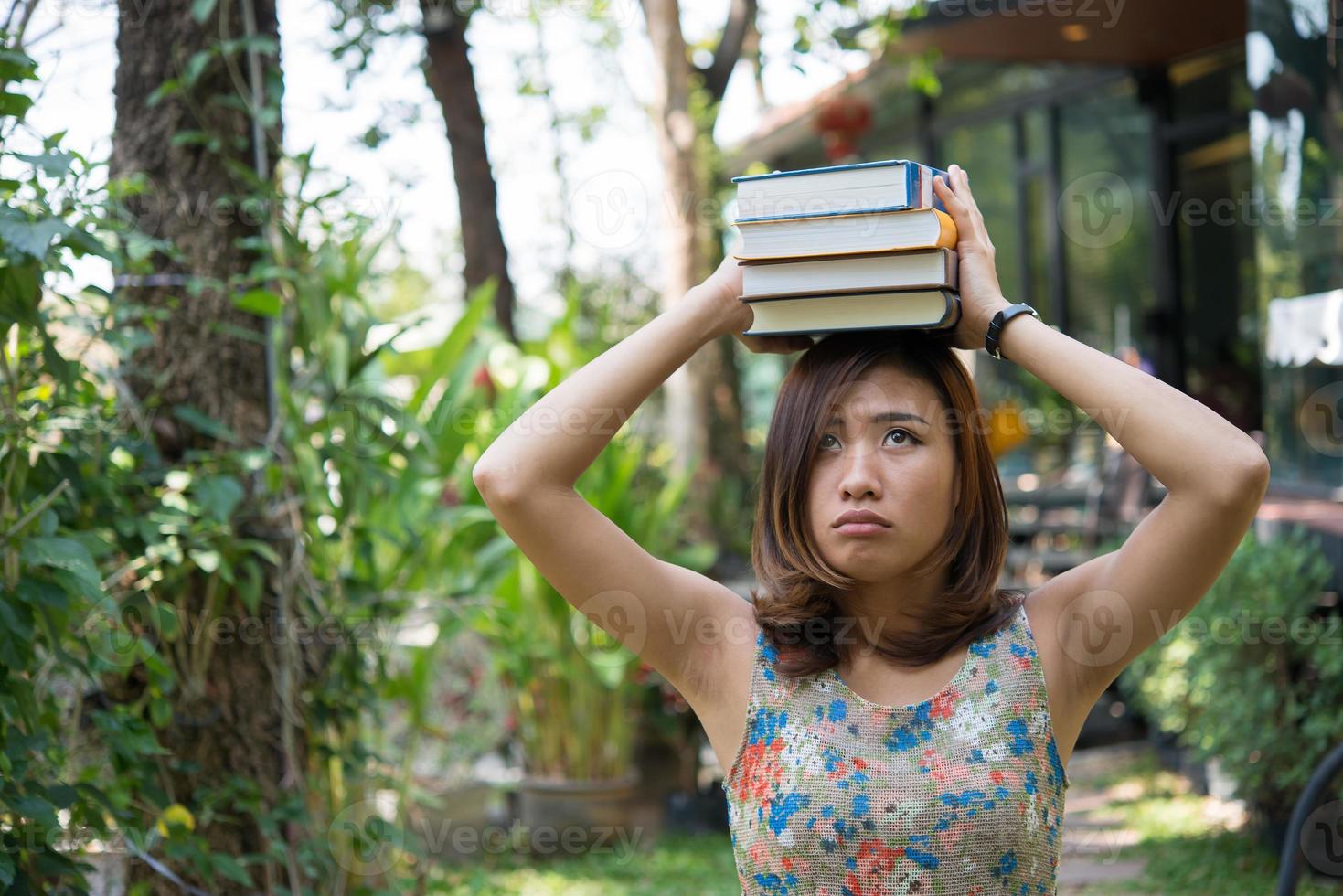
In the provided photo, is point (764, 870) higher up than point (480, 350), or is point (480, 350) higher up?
point (480, 350)

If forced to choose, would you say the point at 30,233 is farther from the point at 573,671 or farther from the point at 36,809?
the point at 573,671

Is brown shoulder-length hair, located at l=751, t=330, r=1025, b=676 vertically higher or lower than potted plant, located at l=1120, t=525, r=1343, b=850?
higher

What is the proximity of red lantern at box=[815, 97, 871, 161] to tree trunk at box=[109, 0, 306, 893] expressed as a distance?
7339 mm

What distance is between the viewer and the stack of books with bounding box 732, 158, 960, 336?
150cm

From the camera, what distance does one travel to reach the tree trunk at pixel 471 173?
699cm

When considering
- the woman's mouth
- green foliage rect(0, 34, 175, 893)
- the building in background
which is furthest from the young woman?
the building in background

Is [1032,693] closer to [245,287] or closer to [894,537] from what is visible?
[894,537]

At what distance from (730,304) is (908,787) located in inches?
24.7

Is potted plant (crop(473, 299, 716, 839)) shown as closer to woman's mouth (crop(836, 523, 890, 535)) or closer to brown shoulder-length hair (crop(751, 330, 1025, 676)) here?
brown shoulder-length hair (crop(751, 330, 1025, 676))

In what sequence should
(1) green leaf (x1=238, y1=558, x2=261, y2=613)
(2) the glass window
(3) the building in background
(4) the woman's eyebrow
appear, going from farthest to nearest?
1. (2) the glass window
2. (3) the building in background
3. (1) green leaf (x1=238, y1=558, x2=261, y2=613)
4. (4) the woman's eyebrow

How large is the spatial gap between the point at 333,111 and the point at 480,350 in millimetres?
1635

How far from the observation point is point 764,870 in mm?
1485

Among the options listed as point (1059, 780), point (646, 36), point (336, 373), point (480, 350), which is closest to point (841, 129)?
point (646, 36)

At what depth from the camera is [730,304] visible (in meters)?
1.66
